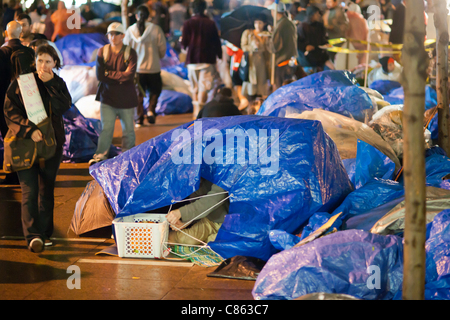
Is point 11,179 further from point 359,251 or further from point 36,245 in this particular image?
point 359,251

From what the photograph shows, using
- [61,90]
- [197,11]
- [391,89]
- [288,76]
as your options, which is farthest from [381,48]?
[61,90]

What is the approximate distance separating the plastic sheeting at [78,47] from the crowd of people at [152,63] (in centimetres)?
141

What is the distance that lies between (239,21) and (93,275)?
8.24 meters

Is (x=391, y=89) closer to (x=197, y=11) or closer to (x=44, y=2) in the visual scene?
(x=197, y=11)

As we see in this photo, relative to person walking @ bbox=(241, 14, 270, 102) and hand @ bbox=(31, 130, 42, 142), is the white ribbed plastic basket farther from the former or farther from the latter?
person walking @ bbox=(241, 14, 270, 102)

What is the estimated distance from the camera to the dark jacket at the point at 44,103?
439 cm

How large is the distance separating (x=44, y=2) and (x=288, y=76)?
11.6 metres

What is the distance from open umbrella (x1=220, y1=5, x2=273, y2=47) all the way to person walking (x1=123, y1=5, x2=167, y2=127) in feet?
5.93

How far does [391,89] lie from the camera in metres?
11.0

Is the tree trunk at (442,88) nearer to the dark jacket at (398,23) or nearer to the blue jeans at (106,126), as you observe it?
the blue jeans at (106,126)

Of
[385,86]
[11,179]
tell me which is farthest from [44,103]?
[385,86]

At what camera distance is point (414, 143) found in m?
2.84

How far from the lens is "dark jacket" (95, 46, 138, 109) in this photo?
7496 mm
